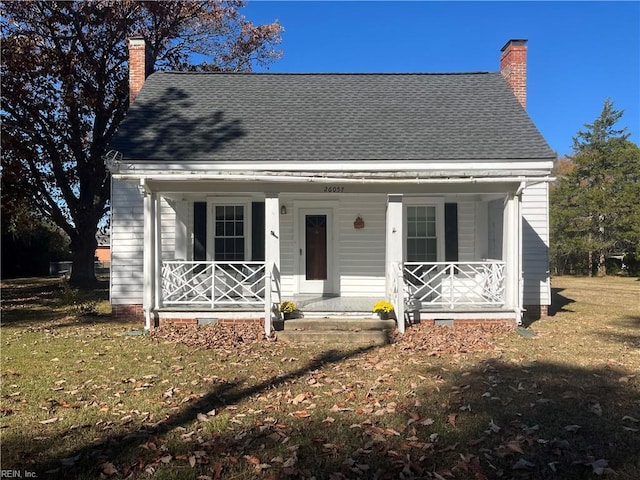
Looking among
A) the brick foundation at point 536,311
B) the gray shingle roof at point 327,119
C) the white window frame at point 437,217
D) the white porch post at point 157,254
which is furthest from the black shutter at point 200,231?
the brick foundation at point 536,311

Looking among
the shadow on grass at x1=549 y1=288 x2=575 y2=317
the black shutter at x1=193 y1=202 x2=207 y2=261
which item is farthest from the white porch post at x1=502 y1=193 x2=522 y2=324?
the black shutter at x1=193 y1=202 x2=207 y2=261

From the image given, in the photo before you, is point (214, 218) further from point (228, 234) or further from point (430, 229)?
point (430, 229)

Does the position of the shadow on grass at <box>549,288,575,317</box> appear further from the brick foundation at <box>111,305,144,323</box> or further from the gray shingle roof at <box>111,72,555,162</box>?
the brick foundation at <box>111,305,144,323</box>

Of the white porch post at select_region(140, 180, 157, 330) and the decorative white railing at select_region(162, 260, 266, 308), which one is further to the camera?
the decorative white railing at select_region(162, 260, 266, 308)

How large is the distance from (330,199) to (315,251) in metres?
1.29

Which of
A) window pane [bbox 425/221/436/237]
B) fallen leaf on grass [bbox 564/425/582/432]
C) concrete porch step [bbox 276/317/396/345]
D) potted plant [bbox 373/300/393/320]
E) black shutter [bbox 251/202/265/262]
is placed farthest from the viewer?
window pane [bbox 425/221/436/237]

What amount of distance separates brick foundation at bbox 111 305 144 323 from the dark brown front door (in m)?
3.96

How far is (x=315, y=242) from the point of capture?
1173 centimetres

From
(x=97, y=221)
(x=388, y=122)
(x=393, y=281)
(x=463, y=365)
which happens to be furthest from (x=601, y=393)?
(x=97, y=221)

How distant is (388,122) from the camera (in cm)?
1170

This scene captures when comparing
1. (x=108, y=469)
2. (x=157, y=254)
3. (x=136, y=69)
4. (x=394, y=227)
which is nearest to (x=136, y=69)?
(x=136, y=69)

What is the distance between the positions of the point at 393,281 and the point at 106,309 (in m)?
7.80

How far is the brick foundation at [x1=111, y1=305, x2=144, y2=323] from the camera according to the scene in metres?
11.2

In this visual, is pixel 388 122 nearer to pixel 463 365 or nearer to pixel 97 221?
pixel 463 365
